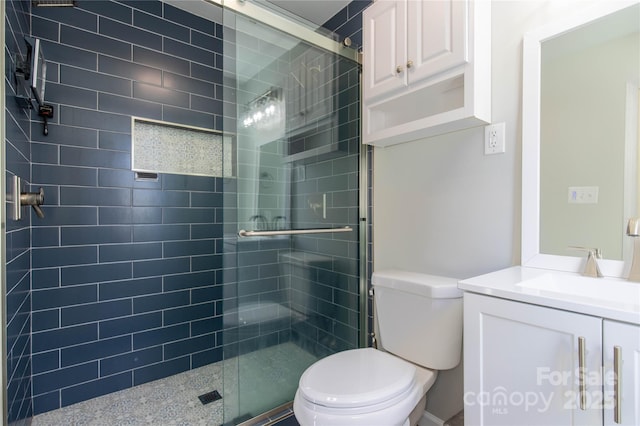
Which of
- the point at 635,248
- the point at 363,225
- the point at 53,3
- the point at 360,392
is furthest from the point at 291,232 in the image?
the point at 53,3

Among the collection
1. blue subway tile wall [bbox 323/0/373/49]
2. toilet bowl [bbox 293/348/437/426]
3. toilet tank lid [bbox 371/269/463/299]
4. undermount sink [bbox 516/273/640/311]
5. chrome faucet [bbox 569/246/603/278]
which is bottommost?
toilet bowl [bbox 293/348/437/426]

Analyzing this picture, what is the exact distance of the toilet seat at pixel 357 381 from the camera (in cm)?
105

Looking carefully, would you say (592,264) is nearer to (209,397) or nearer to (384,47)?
(384,47)

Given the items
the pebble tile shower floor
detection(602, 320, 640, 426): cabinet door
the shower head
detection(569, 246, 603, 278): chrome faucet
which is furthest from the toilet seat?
the shower head

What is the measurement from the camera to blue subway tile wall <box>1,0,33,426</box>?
1143 mm

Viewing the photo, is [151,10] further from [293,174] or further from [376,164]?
[376,164]

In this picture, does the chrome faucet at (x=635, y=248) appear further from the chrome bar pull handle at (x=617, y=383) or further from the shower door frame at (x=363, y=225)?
the shower door frame at (x=363, y=225)

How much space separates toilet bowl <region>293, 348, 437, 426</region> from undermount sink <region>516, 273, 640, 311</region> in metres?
0.59

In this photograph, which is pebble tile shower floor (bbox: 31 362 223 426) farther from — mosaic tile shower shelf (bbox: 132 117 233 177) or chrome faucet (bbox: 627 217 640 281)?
chrome faucet (bbox: 627 217 640 281)

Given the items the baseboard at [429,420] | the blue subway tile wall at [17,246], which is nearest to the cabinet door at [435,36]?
the blue subway tile wall at [17,246]

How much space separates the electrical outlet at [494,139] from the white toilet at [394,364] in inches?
23.5

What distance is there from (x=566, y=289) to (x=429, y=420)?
3.26 feet

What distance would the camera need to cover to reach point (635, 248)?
94 cm

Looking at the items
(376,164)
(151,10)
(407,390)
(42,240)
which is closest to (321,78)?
(376,164)
